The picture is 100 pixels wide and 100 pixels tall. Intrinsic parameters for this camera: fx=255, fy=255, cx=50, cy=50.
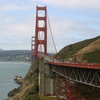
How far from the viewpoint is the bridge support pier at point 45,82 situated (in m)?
45.7

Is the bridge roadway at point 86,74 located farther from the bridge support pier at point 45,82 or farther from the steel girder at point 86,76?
the bridge support pier at point 45,82

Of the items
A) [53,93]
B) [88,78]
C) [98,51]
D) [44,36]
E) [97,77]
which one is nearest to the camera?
[97,77]

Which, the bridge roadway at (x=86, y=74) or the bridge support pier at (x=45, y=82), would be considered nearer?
the bridge roadway at (x=86, y=74)

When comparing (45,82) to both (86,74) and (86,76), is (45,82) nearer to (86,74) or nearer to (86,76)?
(86,76)

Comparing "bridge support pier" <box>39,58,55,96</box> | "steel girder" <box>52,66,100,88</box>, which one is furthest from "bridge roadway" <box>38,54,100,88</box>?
"bridge support pier" <box>39,58,55,96</box>

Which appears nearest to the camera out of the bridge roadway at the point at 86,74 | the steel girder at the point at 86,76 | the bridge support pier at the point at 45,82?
the bridge roadway at the point at 86,74

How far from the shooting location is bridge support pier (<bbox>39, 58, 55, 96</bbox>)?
4566cm

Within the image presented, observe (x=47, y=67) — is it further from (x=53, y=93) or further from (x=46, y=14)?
(x=46, y=14)

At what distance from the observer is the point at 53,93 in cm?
4500

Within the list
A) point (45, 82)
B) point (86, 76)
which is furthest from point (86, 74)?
point (45, 82)

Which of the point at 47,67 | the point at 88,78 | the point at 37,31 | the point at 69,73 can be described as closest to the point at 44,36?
the point at 37,31

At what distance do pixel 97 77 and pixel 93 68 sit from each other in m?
1.95

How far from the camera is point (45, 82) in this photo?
46.5 metres

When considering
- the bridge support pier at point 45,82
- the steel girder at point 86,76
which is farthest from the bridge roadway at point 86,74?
the bridge support pier at point 45,82
